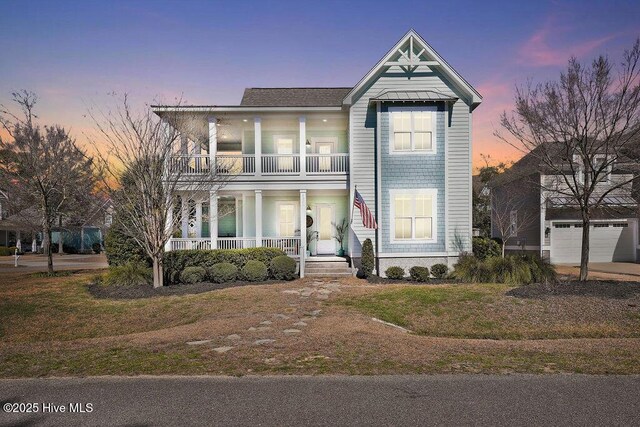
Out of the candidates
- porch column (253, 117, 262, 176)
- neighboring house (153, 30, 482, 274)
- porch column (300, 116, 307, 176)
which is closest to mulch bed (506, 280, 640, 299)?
neighboring house (153, 30, 482, 274)

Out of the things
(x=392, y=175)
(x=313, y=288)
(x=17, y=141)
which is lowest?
(x=313, y=288)

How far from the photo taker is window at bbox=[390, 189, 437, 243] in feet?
61.4

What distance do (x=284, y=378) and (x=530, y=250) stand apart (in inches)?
959

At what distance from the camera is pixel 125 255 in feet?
57.6

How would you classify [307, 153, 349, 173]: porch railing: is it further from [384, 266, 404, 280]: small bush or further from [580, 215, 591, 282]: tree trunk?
[580, 215, 591, 282]: tree trunk

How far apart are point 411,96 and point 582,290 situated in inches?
397

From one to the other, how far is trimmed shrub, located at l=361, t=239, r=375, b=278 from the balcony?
3514 millimetres

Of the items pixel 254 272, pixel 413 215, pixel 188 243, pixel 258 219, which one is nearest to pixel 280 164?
pixel 258 219

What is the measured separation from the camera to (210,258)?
57.0 feet

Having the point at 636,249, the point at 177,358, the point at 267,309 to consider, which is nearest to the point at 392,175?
the point at 267,309

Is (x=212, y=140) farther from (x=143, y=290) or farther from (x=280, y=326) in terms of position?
(x=280, y=326)

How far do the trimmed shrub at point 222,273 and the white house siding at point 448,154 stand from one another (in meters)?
5.51

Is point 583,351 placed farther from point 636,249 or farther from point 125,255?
point 636,249

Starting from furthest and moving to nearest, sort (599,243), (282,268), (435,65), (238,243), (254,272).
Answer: (599,243)
(238,243)
(435,65)
(282,268)
(254,272)
